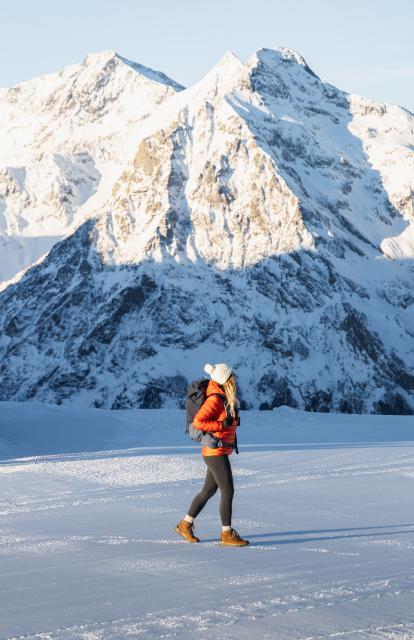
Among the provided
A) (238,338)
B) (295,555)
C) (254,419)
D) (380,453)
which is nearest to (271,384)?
(238,338)

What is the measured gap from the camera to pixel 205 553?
10547 mm

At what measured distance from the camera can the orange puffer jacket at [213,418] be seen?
1094 centimetres

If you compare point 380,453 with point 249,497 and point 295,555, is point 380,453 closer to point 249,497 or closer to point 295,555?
point 249,497

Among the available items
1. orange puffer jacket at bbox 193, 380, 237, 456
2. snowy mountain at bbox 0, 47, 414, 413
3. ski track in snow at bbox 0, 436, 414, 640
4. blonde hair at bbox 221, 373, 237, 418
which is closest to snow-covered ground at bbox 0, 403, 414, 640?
ski track in snow at bbox 0, 436, 414, 640

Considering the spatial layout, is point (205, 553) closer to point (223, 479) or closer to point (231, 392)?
point (223, 479)

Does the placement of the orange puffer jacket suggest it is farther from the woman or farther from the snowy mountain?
the snowy mountain

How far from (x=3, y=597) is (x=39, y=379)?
185m

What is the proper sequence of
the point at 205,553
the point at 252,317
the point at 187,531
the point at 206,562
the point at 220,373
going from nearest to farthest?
1. the point at 206,562
2. the point at 205,553
3. the point at 220,373
4. the point at 187,531
5. the point at 252,317

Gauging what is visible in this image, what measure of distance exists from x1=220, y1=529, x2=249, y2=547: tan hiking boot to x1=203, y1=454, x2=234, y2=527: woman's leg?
0.10 metres

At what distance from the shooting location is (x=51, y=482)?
1830 cm

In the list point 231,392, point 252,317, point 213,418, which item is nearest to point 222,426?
point 213,418

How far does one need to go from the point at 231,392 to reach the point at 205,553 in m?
1.75

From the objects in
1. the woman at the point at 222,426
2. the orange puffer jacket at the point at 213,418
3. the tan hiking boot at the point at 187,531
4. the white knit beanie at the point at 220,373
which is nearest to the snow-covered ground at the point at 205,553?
the tan hiking boot at the point at 187,531

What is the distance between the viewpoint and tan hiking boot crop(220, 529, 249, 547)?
430 inches
